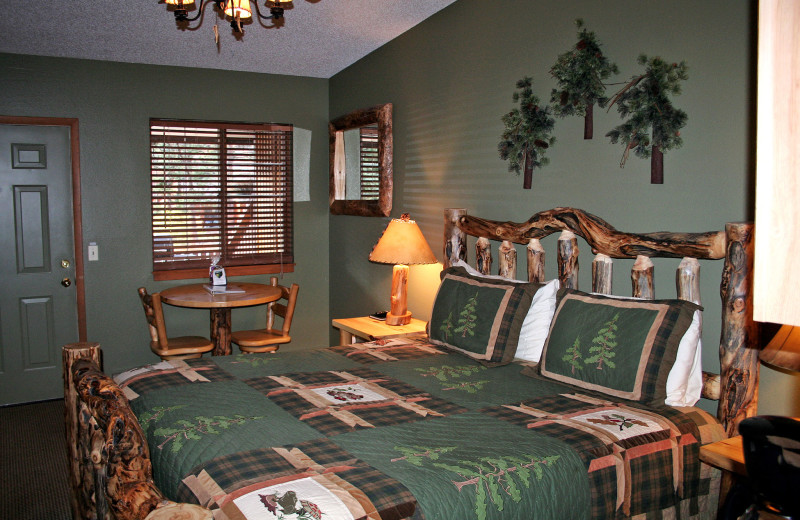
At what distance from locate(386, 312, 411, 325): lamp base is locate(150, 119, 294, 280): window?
1.79 metres

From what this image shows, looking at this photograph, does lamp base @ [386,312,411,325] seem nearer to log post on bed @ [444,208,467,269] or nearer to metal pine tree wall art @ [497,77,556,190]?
log post on bed @ [444,208,467,269]

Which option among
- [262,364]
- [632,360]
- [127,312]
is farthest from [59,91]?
[632,360]

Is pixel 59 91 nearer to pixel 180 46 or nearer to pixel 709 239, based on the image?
pixel 180 46

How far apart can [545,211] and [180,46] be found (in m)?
2.95

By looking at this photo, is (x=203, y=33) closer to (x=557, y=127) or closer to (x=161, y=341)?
(x=161, y=341)

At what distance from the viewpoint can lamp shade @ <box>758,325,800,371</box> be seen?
1.60 meters

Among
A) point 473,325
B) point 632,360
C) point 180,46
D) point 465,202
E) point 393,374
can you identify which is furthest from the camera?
point 180,46

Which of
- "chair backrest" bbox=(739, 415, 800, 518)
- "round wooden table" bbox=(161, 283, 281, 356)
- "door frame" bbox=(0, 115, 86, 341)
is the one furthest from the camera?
"door frame" bbox=(0, 115, 86, 341)

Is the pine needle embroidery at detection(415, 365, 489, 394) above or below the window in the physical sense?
below

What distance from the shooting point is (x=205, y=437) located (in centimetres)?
189

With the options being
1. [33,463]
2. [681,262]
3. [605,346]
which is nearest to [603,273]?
[681,262]

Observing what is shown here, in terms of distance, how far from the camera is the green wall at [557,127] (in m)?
2.29

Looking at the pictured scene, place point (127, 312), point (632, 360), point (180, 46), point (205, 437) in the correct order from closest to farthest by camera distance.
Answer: point (205, 437) < point (632, 360) < point (180, 46) < point (127, 312)

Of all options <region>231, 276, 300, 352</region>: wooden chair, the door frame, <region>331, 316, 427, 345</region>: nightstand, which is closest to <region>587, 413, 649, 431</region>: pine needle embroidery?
<region>331, 316, 427, 345</region>: nightstand
